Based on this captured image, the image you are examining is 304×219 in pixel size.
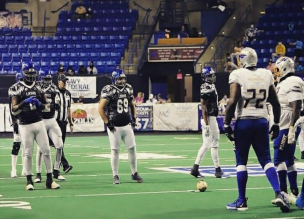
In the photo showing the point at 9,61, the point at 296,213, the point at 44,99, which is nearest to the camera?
the point at 296,213

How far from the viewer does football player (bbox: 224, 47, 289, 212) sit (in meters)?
11.2

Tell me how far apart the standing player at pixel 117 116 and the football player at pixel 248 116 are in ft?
13.8

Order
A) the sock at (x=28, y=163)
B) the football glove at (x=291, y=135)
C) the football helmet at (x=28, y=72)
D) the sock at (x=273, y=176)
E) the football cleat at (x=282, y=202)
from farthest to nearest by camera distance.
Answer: the sock at (x=28, y=163) → the football helmet at (x=28, y=72) → the football glove at (x=291, y=135) → the sock at (x=273, y=176) → the football cleat at (x=282, y=202)

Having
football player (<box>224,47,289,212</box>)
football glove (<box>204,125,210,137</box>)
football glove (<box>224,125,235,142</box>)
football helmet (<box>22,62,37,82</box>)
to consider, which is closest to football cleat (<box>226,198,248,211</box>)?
football player (<box>224,47,289,212</box>)

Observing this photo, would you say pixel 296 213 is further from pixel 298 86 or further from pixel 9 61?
pixel 9 61

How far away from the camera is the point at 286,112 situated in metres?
12.1

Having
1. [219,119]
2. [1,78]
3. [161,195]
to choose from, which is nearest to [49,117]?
[161,195]

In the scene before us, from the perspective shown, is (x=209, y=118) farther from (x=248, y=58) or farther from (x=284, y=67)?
(x=248, y=58)

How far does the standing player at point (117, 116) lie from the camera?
49.8 feet

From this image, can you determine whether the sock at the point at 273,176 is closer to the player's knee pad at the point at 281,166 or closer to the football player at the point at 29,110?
the player's knee pad at the point at 281,166

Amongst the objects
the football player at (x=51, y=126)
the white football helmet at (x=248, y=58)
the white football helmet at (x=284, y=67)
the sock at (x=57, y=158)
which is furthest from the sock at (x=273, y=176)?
the sock at (x=57, y=158)

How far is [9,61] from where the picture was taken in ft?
126

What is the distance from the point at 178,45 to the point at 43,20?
8.56m

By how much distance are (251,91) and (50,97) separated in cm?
624
